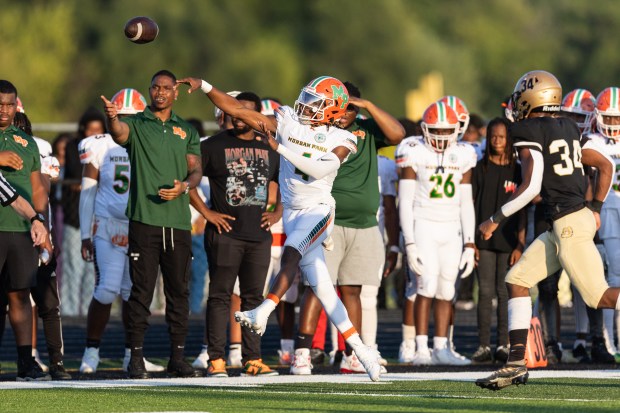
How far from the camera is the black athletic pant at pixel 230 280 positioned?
11875 mm

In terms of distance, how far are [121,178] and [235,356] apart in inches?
65.7

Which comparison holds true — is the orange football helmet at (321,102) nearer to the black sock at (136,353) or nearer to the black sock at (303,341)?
the black sock at (303,341)

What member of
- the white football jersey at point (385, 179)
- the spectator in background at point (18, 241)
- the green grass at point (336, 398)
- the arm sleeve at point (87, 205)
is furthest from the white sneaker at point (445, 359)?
the spectator in background at point (18, 241)

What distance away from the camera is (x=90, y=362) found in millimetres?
12391

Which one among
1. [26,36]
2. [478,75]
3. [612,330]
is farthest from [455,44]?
[612,330]

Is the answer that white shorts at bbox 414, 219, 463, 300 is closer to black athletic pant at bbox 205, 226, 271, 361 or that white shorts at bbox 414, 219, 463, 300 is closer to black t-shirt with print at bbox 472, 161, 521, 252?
black t-shirt with print at bbox 472, 161, 521, 252

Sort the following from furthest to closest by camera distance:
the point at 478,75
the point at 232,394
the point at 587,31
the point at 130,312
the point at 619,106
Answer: the point at 587,31
the point at 478,75
the point at 619,106
the point at 130,312
the point at 232,394

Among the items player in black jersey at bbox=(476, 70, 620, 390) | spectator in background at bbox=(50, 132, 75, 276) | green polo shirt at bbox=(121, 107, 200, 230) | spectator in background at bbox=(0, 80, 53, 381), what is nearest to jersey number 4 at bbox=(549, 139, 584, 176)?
player in black jersey at bbox=(476, 70, 620, 390)

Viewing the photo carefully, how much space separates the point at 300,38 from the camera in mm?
52344

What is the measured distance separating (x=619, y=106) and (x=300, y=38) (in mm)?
39549

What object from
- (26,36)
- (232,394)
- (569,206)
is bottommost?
(232,394)

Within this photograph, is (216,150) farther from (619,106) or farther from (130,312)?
(619,106)

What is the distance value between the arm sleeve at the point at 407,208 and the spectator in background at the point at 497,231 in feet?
1.94

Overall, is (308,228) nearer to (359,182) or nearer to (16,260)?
(359,182)
